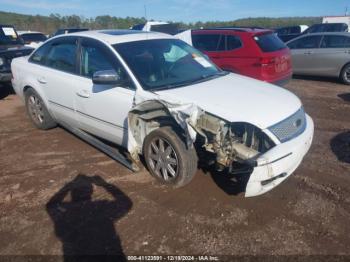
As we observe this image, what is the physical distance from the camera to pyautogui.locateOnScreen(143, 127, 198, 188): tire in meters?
3.71

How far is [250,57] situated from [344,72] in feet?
12.3

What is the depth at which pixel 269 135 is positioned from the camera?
3.30 metres

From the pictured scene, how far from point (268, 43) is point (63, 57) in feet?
15.7

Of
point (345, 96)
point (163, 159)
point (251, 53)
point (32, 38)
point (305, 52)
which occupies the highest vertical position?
point (251, 53)

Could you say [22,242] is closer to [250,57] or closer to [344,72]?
[250,57]

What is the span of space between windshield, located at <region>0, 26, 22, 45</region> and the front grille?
30.7 feet

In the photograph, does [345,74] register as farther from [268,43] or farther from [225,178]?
[225,178]

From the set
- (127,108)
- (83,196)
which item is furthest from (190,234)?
(127,108)

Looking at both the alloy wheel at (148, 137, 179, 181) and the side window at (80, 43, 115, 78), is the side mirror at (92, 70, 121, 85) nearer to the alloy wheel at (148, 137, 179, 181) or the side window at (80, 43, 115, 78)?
the side window at (80, 43, 115, 78)

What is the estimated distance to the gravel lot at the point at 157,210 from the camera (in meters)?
3.10

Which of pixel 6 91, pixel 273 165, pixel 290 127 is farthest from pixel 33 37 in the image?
pixel 273 165

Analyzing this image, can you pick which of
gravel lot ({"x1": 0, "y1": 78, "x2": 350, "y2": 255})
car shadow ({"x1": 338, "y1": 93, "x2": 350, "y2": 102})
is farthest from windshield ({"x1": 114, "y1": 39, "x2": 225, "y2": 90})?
car shadow ({"x1": 338, "y1": 93, "x2": 350, "y2": 102})

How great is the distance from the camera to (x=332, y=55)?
9781 mm

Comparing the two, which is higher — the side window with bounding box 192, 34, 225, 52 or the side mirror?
the side mirror
